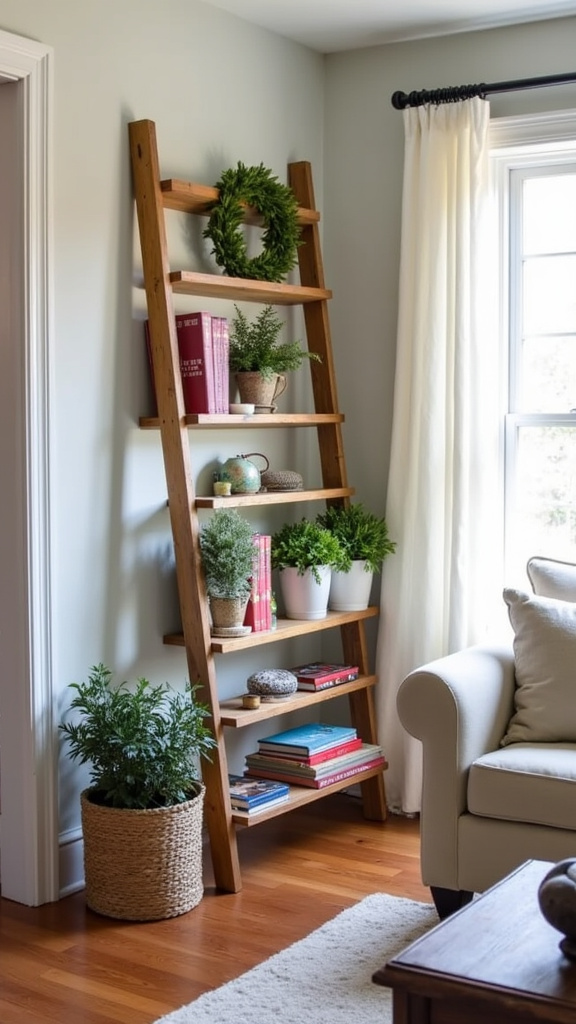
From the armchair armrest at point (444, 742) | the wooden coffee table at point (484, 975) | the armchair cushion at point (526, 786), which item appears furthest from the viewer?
the armchair armrest at point (444, 742)

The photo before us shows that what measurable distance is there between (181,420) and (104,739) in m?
0.90

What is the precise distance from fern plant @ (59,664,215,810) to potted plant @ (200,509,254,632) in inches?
12.4

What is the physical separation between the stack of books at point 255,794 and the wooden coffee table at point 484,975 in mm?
1458

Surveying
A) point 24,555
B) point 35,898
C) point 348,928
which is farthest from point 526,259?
point 35,898

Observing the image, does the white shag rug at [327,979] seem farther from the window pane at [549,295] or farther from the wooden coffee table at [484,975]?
the window pane at [549,295]

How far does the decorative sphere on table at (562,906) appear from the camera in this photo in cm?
190

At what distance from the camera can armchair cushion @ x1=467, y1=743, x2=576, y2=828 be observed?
2877mm

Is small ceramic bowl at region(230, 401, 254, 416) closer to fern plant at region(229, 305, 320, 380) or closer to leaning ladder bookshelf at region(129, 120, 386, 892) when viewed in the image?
leaning ladder bookshelf at region(129, 120, 386, 892)

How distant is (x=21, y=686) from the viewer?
3264mm

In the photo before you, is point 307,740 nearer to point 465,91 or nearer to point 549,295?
point 549,295

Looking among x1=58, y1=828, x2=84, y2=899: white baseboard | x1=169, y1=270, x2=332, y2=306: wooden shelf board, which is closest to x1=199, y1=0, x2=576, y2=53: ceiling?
x1=169, y1=270, x2=332, y2=306: wooden shelf board

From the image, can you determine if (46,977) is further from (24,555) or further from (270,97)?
(270,97)

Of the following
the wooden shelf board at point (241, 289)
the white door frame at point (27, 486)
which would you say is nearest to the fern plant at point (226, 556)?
the white door frame at point (27, 486)

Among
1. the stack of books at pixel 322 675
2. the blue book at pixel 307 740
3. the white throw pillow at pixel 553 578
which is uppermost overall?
the white throw pillow at pixel 553 578
